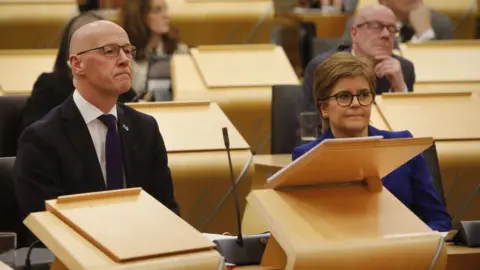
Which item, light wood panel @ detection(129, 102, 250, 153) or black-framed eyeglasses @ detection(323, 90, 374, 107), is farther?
light wood panel @ detection(129, 102, 250, 153)

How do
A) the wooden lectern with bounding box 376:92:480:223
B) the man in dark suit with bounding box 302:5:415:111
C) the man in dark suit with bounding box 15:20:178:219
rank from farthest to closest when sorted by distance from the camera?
the man in dark suit with bounding box 302:5:415:111 < the wooden lectern with bounding box 376:92:480:223 < the man in dark suit with bounding box 15:20:178:219

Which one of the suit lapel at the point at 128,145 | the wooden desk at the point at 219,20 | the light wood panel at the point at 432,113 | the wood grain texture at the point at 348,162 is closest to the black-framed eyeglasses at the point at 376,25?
the light wood panel at the point at 432,113

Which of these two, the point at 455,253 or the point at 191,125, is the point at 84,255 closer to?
the point at 455,253

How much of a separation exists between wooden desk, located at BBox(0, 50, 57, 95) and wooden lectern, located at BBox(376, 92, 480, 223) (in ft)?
5.95

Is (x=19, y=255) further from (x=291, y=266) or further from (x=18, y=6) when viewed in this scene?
(x=18, y=6)

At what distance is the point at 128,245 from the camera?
2.04 m

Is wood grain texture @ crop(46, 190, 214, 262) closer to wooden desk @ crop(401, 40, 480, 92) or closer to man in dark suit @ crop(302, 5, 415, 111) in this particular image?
man in dark suit @ crop(302, 5, 415, 111)

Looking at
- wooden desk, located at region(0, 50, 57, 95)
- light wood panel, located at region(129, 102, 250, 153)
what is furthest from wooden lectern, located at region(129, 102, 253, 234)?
wooden desk, located at region(0, 50, 57, 95)

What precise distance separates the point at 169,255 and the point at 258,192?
37 cm

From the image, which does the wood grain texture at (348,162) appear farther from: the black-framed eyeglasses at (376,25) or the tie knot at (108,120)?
the black-framed eyeglasses at (376,25)

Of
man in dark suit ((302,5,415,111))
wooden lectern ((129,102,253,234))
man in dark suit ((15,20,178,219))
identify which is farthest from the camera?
man in dark suit ((302,5,415,111))

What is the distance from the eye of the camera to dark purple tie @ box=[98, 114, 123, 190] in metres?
2.93

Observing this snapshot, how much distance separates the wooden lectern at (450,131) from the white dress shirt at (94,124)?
1.33 metres

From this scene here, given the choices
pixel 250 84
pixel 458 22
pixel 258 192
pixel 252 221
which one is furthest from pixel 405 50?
pixel 258 192
